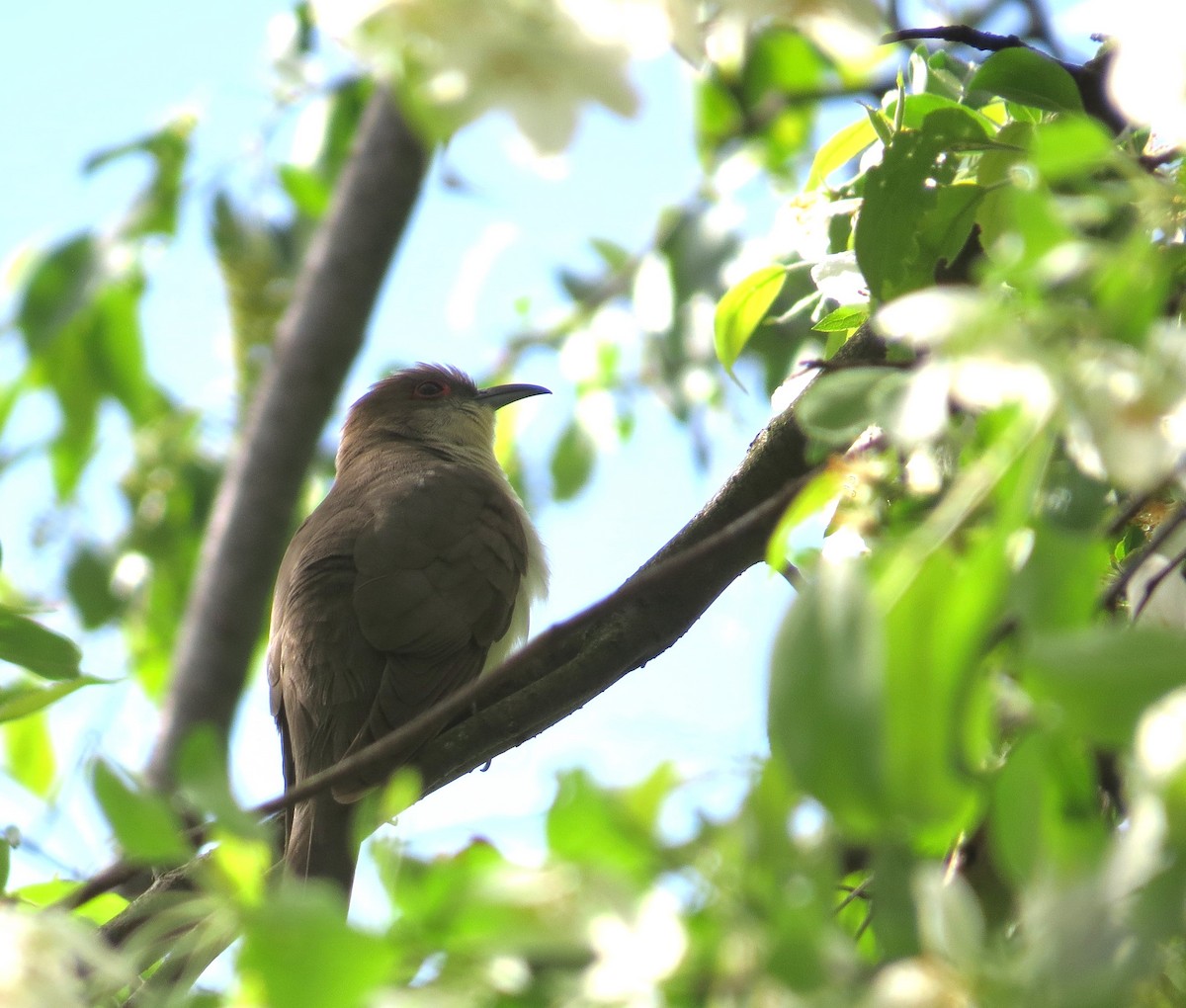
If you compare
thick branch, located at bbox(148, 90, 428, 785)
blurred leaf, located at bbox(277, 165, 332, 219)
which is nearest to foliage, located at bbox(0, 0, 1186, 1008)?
thick branch, located at bbox(148, 90, 428, 785)

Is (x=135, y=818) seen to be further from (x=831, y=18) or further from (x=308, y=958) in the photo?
(x=831, y=18)

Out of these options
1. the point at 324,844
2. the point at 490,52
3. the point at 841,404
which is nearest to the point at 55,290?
the point at 324,844

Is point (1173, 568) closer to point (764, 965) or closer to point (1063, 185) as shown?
point (1063, 185)

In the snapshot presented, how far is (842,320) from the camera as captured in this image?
230cm

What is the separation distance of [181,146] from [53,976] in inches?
167

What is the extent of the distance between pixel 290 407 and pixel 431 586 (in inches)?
49.4

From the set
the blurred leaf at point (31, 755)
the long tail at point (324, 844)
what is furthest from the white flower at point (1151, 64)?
the blurred leaf at point (31, 755)

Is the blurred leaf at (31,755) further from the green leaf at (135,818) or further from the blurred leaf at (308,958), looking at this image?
the blurred leaf at (308,958)

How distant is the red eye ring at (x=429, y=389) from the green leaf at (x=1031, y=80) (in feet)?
16.0

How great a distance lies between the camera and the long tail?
3.82m

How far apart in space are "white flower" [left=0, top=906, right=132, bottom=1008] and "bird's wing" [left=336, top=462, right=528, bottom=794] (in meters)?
3.09

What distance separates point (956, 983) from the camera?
1006 millimetres

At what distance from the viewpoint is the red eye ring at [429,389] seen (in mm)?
6672

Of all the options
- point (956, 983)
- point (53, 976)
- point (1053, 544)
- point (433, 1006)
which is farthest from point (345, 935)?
point (1053, 544)
